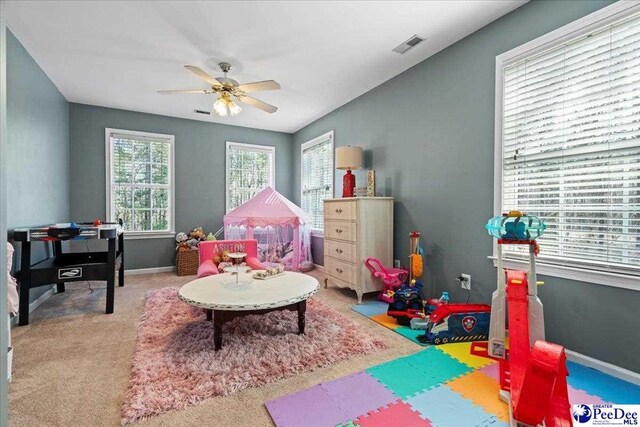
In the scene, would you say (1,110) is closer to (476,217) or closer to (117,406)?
(117,406)

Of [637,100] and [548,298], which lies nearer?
[637,100]

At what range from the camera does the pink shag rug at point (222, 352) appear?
1.66 metres

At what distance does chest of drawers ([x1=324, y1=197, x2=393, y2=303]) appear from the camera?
3.32 metres

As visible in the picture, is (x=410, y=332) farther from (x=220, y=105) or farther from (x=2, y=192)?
(x=220, y=105)

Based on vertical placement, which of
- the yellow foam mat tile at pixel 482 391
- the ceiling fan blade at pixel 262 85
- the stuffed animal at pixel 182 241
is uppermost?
the ceiling fan blade at pixel 262 85

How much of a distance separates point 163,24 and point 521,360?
3.59m

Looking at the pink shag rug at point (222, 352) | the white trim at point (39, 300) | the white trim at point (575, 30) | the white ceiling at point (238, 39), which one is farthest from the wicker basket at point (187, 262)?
the white trim at point (575, 30)

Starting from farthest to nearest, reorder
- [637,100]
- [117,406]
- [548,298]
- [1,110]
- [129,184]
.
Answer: [129,184], [548,298], [637,100], [117,406], [1,110]

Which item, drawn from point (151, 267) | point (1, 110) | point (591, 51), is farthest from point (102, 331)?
point (591, 51)

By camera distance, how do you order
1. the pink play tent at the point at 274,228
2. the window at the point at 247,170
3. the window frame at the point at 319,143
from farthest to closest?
the window at the point at 247,170 < the window frame at the point at 319,143 < the pink play tent at the point at 274,228

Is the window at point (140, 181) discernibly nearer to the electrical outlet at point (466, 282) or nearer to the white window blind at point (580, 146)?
the electrical outlet at point (466, 282)

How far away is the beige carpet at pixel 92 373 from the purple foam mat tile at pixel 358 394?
88 mm

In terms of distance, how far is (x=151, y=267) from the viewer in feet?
16.4

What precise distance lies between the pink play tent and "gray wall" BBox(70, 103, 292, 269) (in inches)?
34.1
